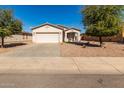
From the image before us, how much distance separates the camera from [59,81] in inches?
299

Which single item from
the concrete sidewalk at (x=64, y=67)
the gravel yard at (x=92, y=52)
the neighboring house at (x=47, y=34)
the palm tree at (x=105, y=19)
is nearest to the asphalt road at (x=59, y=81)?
the concrete sidewalk at (x=64, y=67)

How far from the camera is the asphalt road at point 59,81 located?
699cm

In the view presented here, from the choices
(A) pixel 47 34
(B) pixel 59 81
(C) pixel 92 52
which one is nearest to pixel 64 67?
(B) pixel 59 81

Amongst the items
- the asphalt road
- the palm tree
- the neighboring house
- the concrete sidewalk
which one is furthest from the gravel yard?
the neighboring house

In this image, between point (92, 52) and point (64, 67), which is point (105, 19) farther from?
point (64, 67)

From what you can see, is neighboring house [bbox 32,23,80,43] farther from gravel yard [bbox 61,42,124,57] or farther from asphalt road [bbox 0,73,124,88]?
asphalt road [bbox 0,73,124,88]

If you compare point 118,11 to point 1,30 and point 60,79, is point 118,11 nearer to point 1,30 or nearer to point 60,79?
point 1,30

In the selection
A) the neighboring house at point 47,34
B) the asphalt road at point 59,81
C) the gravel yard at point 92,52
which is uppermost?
the neighboring house at point 47,34

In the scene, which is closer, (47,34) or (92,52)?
(92,52)

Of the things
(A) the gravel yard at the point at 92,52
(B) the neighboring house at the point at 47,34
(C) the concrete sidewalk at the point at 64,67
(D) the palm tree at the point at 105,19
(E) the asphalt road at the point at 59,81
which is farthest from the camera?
(B) the neighboring house at the point at 47,34

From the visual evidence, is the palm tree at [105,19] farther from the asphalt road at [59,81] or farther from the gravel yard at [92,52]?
the asphalt road at [59,81]

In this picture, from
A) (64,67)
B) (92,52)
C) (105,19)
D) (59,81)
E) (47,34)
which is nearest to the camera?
(59,81)

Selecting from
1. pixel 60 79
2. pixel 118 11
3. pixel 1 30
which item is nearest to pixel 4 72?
pixel 60 79

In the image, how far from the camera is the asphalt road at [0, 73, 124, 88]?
6.99 metres
